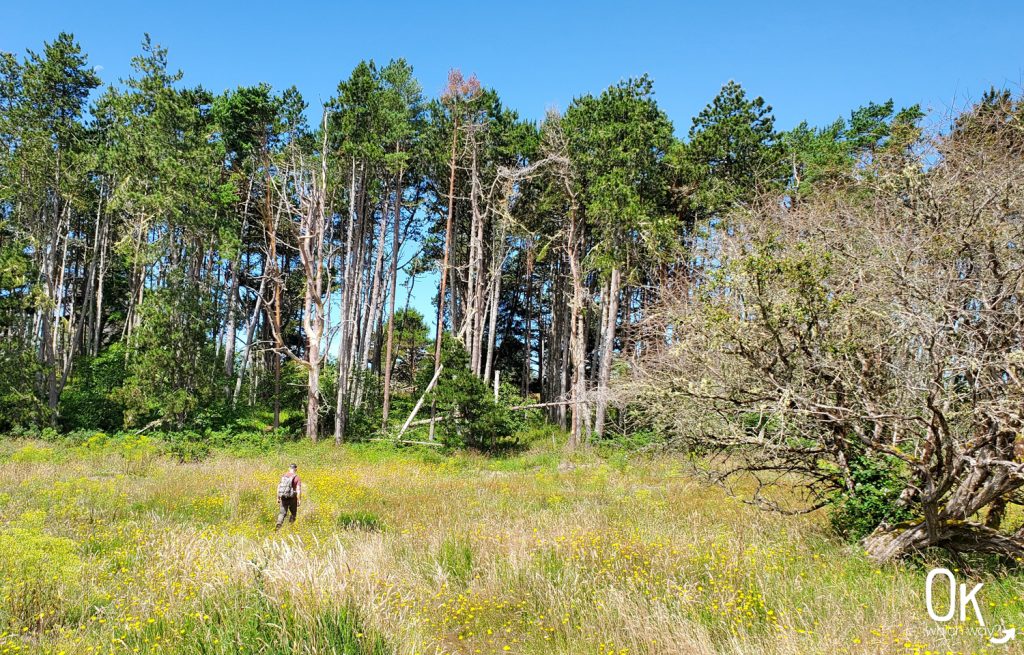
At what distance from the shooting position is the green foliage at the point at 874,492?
5.77 meters

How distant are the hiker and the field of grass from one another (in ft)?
1.23

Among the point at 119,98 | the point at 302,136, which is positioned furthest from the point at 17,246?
the point at 302,136

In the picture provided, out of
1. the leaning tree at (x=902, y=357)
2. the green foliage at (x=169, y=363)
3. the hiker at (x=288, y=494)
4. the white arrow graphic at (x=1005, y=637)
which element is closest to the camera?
the white arrow graphic at (x=1005, y=637)

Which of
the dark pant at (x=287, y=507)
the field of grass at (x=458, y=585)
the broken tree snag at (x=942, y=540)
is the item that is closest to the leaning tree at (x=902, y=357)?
the broken tree snag at (x=942, y=540)

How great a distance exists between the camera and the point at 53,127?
20.6m

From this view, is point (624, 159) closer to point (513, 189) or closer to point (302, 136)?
point (513, 189)

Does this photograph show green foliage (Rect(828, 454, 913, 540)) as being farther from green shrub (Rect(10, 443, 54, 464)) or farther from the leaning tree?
green shrub (Rect(10, 443, 54, 464))

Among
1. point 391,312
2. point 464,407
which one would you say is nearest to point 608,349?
point 464,407

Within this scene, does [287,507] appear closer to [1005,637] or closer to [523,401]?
[1005,637]

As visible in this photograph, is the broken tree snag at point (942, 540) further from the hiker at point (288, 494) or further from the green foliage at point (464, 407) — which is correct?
the green foliage at point (464, 407)

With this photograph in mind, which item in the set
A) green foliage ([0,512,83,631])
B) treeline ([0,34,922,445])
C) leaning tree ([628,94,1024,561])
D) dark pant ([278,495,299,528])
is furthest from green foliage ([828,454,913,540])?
treeline ([0,34,922,445])

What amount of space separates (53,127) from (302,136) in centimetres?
910

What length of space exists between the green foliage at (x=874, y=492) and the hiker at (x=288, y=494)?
7884 millimetres

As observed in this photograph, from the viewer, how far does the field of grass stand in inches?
157
